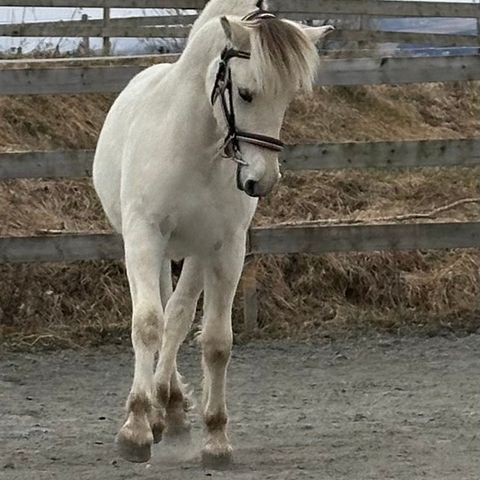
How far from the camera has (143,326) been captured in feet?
14.0

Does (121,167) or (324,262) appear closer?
(121,167)

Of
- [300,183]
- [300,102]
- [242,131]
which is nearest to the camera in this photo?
[242,131]

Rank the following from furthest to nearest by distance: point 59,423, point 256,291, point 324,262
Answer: point 324,262, point 256,291, point 59,423

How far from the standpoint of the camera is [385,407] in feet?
18.5

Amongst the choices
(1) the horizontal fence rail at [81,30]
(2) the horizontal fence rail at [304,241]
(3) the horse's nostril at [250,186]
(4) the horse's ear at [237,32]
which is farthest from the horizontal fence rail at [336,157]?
(1) the horizontal fence rail at [81,30]

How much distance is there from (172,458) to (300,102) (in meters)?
6.82

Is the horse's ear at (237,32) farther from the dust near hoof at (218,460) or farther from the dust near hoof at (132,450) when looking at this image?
the dust near hoof at (218,460)

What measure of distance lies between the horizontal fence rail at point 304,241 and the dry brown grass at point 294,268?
54cm

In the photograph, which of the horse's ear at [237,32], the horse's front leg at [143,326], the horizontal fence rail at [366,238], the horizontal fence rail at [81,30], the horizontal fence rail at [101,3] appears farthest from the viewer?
the horizontal fence rail at [81,30]

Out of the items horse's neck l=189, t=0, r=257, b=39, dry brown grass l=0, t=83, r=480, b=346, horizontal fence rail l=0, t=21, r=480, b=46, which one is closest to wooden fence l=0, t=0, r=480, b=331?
dry brown grass l=0, t=83, r=480, b=346

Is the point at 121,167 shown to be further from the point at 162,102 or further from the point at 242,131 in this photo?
the point at 242,131

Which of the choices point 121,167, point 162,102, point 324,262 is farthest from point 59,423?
point 324,262

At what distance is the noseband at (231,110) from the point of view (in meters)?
3.84

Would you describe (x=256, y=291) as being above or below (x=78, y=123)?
below
